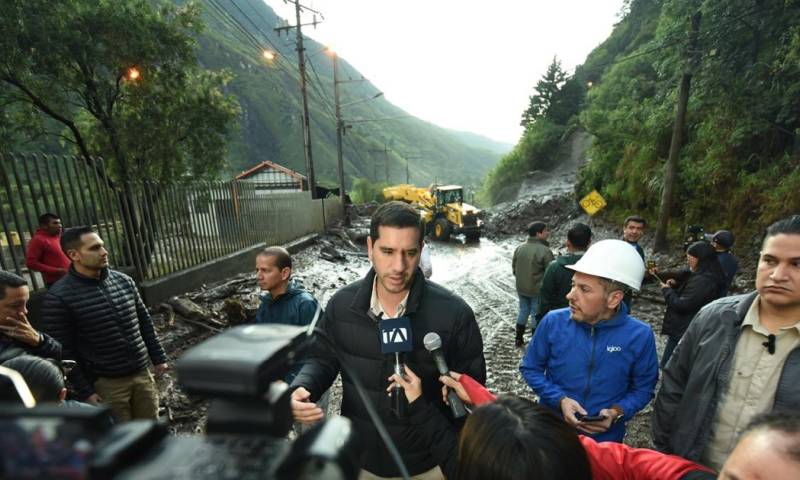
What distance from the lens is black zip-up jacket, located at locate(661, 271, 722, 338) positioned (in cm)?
361

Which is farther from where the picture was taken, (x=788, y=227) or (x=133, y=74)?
(x=133, y=74)

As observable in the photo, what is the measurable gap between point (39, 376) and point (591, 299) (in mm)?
3075

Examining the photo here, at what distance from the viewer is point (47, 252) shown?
4770 mm

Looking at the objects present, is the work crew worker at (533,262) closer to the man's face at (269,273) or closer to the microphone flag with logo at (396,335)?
the man's face at (269,273)

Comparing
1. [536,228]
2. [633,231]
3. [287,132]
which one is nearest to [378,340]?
[536,228]

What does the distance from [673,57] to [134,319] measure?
1178 cm

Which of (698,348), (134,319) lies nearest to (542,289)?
(698,348)

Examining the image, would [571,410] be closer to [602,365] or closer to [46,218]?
[602,365]

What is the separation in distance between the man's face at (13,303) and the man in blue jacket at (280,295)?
152 centimetres

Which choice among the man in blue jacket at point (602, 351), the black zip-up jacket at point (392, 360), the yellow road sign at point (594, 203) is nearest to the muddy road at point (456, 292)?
the man in blue jacket at point (602, 351)

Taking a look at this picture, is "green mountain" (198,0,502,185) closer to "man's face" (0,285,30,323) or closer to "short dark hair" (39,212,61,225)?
"short dark hair" (39,212,61,225)

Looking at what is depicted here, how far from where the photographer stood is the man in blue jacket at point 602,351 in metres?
2.24

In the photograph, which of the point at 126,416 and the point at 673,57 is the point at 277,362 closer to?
the point at 126,416

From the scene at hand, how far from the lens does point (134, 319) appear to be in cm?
320
